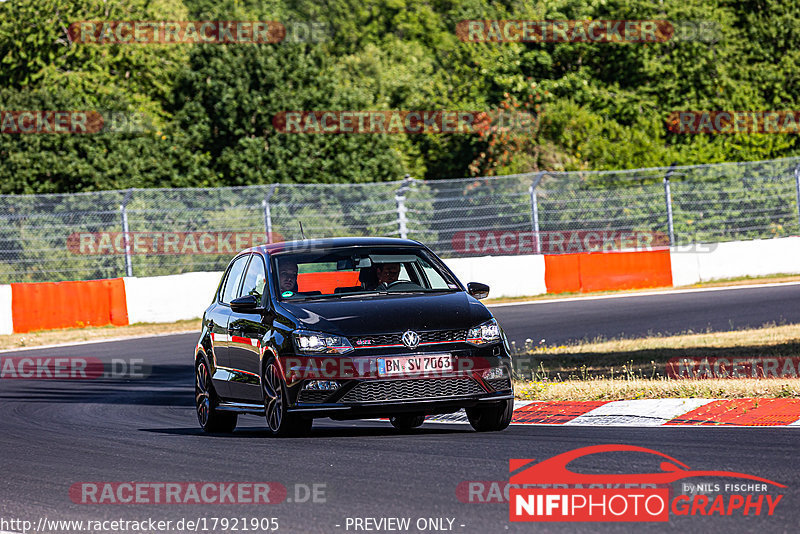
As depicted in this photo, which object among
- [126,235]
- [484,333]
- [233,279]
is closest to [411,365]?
[484,333]

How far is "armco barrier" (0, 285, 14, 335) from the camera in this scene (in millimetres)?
24203

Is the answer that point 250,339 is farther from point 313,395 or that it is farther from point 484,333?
point 484,333

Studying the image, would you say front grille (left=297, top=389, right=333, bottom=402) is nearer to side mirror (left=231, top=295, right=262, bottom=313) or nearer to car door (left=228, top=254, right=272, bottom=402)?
car door (left=228, top=254, right=272, bottom=402)

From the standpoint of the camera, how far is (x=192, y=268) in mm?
28531

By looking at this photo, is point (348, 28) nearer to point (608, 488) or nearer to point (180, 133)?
point (180, 133)

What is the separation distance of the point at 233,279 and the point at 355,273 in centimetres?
152

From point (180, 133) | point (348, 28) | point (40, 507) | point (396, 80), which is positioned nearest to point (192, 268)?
point (180, 133)

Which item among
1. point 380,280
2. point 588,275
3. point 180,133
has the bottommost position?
point 588,275

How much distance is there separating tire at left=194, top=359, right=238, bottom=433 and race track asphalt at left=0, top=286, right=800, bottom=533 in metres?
0.16

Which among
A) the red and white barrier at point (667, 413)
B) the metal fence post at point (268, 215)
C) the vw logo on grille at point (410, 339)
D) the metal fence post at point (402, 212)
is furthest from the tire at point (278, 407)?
the metal fence post at point (402, 212)

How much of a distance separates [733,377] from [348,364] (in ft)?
15.2

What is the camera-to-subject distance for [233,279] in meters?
10.9

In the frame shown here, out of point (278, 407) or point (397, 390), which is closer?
point (397, 390)

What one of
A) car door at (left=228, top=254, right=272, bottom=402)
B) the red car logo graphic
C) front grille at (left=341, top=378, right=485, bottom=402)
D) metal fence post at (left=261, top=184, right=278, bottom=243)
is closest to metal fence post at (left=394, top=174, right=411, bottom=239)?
metal fence post at (left=261, top=184, right=278, bottom=243)
